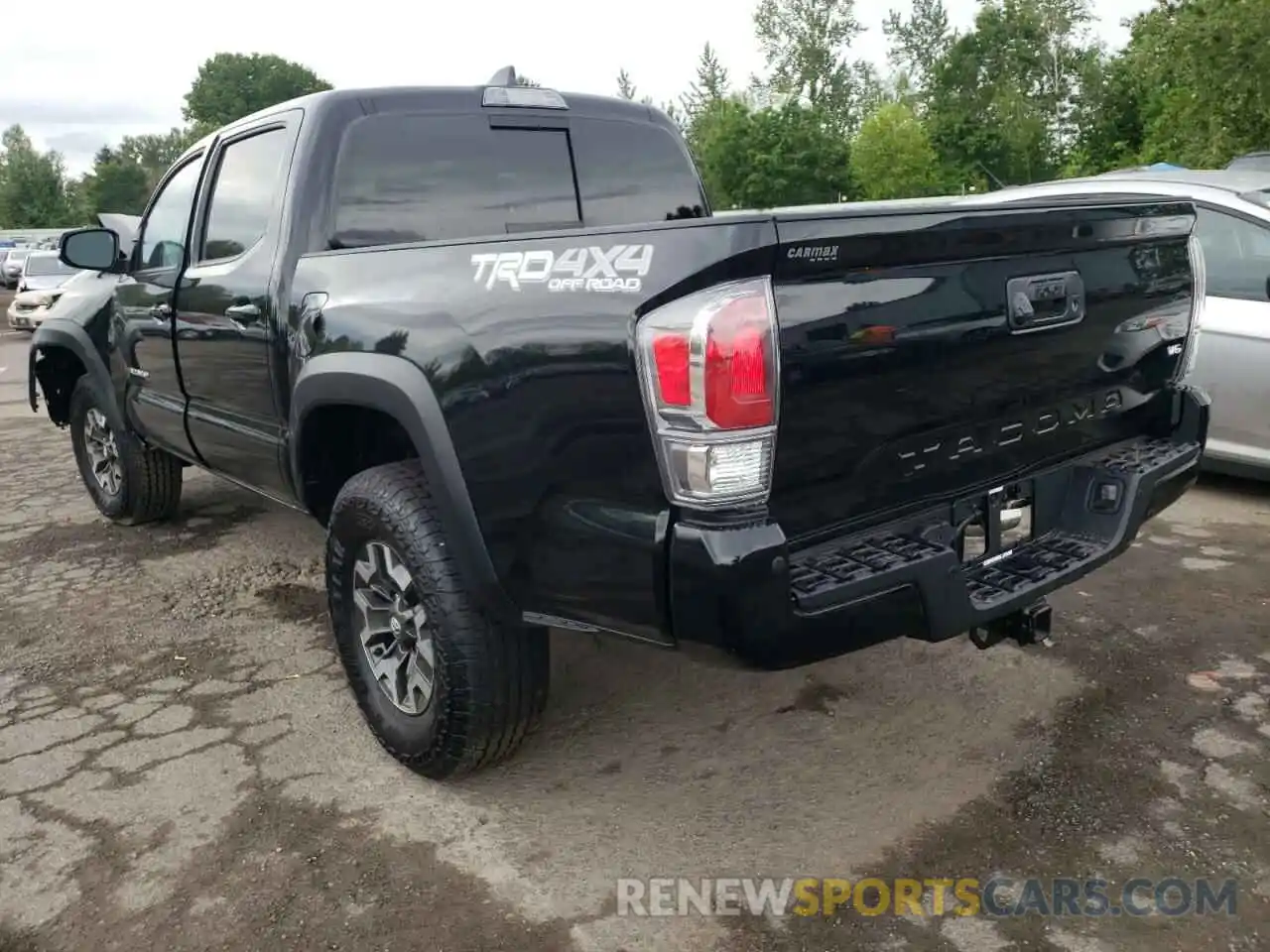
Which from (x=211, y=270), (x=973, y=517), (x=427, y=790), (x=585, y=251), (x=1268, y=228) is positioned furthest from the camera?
(x=1268, y=228)

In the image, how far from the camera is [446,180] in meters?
3.74

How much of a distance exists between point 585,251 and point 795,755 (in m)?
1.72

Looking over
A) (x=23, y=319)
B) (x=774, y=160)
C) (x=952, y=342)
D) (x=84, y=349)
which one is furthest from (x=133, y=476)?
(x=774, y=160)

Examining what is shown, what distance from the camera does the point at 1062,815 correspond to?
2.89m

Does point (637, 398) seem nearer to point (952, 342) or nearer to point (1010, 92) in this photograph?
point (952, 342)

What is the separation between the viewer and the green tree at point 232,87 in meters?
89.4

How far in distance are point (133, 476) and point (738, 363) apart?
4360 mm

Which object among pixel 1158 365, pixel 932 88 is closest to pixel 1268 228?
pixel 1158 365

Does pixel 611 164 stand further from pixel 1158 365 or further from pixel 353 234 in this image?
pixel 1158 365

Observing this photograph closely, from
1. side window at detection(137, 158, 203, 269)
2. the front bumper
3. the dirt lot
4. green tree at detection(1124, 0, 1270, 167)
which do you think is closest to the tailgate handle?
the dirt lot

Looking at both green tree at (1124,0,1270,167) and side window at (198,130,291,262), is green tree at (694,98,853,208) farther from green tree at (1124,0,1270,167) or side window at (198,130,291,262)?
side window at (198,130,291,262)

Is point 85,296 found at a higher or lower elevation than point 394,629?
higher

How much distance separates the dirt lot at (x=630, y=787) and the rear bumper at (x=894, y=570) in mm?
666

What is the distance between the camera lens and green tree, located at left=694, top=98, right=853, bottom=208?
4003cm
